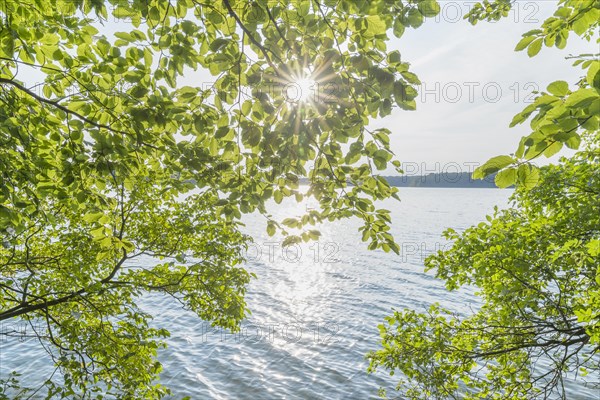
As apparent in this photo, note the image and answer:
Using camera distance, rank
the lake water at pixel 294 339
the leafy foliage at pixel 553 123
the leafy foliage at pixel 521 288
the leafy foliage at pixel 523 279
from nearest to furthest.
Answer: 1. the leafy foliage at pixel 553 123
2. the leafy foliage at pixel 523 279
3. the leafy foliage at pixel 521 288
4. the lake water at pixel 294 339

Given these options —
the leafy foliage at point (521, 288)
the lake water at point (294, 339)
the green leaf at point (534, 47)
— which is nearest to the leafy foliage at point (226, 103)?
the green leaf at point (534, 47)

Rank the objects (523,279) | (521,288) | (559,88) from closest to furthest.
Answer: (559,88) → (521,288) → (523,279)

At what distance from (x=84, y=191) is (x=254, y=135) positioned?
2292 mm

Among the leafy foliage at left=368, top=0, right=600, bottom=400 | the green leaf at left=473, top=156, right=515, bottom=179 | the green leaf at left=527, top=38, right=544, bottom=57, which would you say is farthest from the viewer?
the leafy foliage at left=368, top=0, right=600, bottom=400

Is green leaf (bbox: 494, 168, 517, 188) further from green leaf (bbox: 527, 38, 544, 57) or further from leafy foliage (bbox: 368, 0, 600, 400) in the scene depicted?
leafy foliage (bbox: 368, 0, 600, 400)

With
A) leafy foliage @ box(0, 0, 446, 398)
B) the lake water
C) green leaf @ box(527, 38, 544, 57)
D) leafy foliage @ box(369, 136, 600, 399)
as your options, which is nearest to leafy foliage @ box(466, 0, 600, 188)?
green leaf @ box(527, 38, 544, 57)

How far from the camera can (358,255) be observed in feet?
159

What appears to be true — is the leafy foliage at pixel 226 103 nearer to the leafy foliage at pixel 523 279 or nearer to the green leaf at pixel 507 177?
the green leaf at pixel 507 177

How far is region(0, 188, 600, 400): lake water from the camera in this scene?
17.0 meters

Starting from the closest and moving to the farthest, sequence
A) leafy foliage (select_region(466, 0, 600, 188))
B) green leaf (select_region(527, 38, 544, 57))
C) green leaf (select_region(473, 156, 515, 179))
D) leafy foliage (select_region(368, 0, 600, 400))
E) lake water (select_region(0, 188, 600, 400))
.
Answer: leafy foliage (select_region(466, 0, 600, 188)) → green leaf (select_region(473, 156, 515, 179)) → green leaf (select_region(527, 38, 544, 57)) → leafy foliage (select_region(368, 0, 600, 400)) → lake water (select_region(0, 188, 600, 400))

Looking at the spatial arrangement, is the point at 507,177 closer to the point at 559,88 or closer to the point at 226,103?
the point at 559,88

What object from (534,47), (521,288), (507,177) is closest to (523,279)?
(521,288)

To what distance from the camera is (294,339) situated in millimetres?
22125

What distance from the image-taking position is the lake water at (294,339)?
55.6ft
